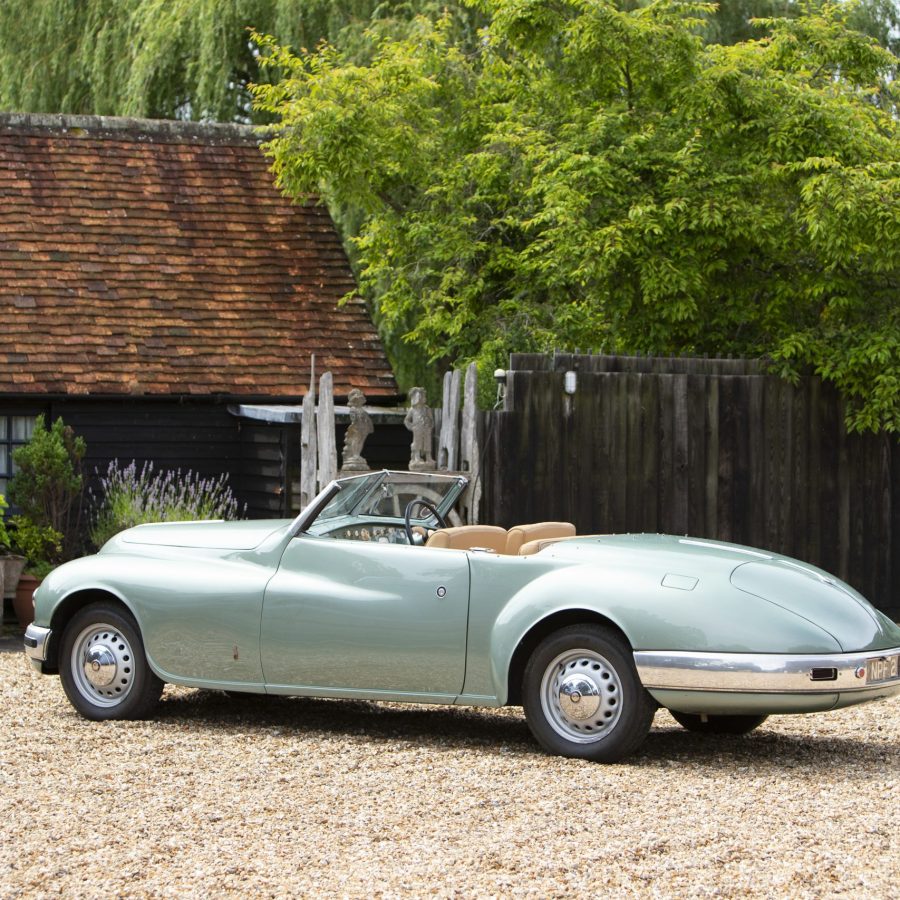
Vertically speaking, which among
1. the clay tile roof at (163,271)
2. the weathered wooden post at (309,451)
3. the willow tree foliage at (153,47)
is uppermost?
the willow tree foliage at (153,47)

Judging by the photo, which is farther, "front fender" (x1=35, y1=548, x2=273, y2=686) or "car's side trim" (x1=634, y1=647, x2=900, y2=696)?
"front fender" (x1=35, y1=548, x2=273, y2=686)

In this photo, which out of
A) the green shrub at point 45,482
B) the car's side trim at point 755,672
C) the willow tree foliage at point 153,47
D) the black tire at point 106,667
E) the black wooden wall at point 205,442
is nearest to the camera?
the car's side trim at point 755,672

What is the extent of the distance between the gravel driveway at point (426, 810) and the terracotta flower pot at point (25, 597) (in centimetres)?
436

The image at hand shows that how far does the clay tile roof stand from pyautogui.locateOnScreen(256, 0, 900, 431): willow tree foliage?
102 cm

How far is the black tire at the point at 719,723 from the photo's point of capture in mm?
8023

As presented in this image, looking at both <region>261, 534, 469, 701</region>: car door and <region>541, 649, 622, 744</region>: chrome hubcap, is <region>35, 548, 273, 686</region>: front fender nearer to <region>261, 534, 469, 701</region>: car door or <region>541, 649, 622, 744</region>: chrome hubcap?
<region>261, 534, 469, 701</region>: car door

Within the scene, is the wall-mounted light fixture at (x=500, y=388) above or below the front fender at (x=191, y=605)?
above

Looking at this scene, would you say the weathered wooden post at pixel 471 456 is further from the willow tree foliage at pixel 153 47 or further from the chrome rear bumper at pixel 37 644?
the willow tree foliage at pixel 153 47

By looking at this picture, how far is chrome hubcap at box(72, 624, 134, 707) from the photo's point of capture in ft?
27.3

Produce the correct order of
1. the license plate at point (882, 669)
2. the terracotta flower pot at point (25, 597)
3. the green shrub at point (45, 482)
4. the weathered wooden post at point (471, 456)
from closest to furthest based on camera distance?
the license plate at point (882, 669)
the weathered wooden post at point (471, 456)
the terracotta flower pot at point (25, 597)
the green shrub at point (45, 482)

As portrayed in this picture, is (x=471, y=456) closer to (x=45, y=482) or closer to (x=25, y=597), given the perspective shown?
(x=25, y=597)

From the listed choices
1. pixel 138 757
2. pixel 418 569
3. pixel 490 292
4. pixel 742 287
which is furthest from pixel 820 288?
pixel 138 757

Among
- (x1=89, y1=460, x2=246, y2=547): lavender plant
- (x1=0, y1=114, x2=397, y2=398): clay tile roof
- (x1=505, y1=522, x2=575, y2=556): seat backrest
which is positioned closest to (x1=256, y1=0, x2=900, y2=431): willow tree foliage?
(x1=0, y1=114, x2=397, y2=398): clay tile roof

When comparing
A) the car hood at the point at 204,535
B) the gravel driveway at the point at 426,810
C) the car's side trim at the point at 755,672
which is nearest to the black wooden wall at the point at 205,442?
the car hood at the point at 204,535
